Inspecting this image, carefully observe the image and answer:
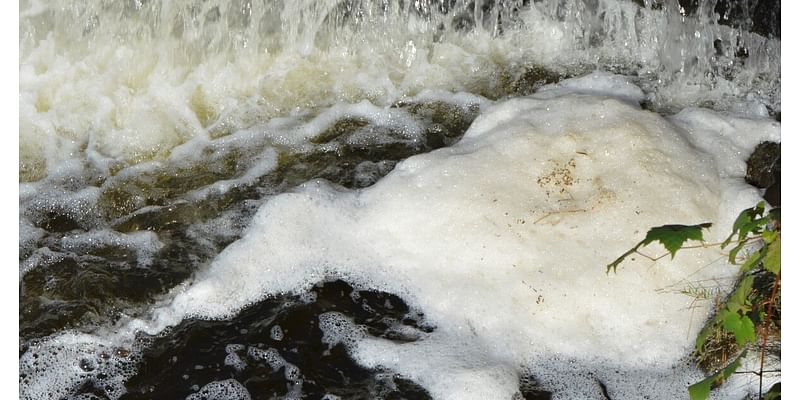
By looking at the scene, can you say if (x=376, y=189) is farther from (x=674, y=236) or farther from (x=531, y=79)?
(x=674, y=236)

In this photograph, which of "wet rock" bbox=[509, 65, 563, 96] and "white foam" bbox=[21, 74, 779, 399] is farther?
"wet rock" bbox=[509, 65, 563, 96]

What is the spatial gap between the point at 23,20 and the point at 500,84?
2352mm

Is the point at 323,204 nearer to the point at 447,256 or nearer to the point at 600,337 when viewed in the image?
the point at 447,256

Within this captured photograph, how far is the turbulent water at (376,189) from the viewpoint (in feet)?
9.25

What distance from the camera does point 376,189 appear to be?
11.3ft

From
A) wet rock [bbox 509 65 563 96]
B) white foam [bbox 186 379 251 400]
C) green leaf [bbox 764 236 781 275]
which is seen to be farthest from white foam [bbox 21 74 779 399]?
green leaf [bbox 764 236 781 275]

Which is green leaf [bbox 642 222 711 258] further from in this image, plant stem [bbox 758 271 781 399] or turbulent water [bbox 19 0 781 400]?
turbulent water [bbox 19 0 781 400]

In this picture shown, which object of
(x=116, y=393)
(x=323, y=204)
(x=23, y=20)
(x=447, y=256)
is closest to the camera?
(x=116, y=393)

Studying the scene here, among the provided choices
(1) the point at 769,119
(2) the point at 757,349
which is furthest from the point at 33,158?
(1) the point at 769,119

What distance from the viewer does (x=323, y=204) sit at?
3381 mm

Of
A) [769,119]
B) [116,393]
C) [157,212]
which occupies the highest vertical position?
[769,119]

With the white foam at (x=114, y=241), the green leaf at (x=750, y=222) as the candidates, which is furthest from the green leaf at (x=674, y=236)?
the white foam at (x=114, y=241)

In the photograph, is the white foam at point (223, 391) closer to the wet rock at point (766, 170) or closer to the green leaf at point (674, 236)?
the green leaf at point (674, 236)

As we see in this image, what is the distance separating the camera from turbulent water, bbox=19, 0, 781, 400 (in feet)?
9.25
